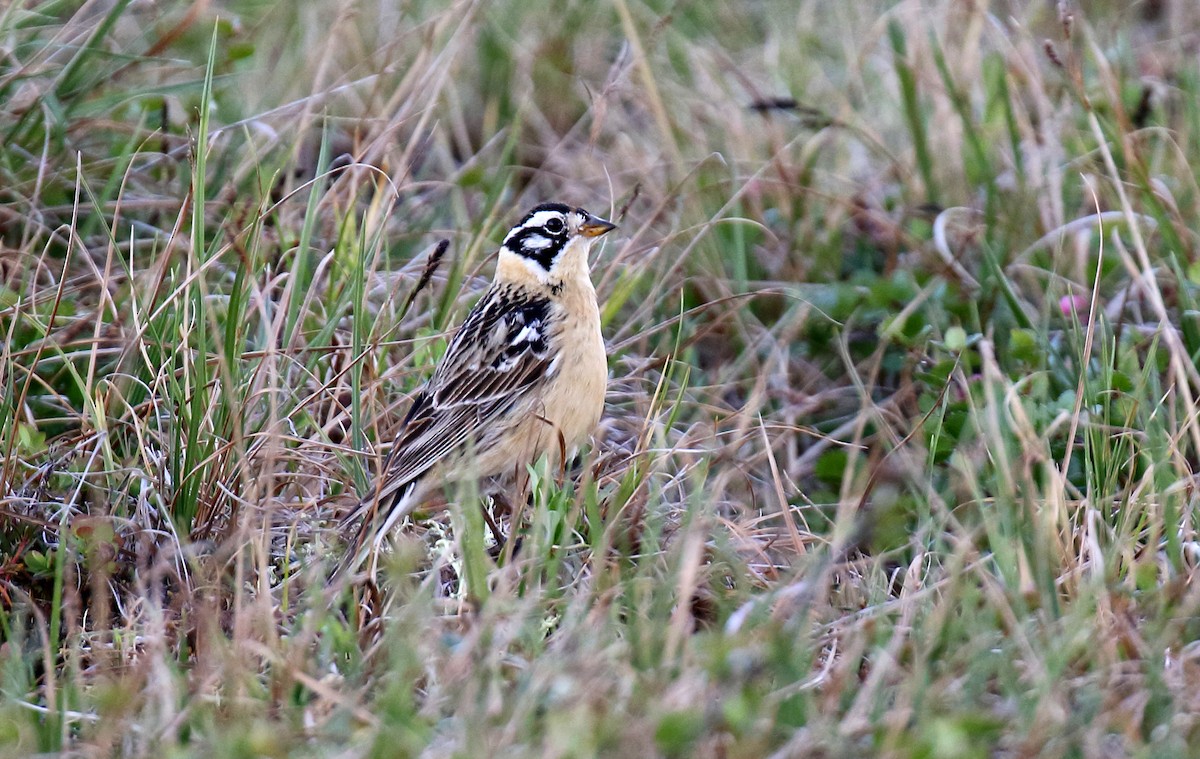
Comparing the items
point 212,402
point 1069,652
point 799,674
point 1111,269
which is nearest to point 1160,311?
point 1111,269

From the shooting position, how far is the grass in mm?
3111

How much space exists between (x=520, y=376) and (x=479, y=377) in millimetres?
138

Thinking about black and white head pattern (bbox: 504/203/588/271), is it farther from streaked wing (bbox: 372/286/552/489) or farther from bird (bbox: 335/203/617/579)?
streaked wing (bbox: 372/286/552/489)

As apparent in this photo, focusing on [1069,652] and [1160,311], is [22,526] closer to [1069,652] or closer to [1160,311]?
[1069,652]

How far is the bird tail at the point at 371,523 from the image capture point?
395cm

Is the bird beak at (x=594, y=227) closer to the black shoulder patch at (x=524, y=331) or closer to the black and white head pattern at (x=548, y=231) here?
the black and white head pattern at (x=548, y=231)

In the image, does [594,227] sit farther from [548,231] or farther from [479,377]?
[479,377]

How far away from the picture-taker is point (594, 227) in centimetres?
498

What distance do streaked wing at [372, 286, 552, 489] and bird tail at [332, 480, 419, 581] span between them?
10 cm

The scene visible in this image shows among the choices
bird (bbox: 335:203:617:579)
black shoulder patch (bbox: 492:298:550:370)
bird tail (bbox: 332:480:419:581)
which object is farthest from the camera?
black shoulder patch (bbox: 492:298:550:370)

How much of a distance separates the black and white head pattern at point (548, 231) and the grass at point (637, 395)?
414 millimetres

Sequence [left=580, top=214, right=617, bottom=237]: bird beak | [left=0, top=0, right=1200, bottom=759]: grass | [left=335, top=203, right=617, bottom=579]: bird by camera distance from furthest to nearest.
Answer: [left=580, top=214, right=617, bottom=237]: bird beak, [left=335, top=203, right=617, bottom=579]: bird, [left=0, top=0, right=1200, bottom=759]: grass

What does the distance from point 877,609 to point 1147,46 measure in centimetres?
529

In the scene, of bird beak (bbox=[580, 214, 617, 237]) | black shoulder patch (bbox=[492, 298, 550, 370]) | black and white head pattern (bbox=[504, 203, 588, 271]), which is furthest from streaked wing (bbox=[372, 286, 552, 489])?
bird beak (bbox=[580, 214, 617, 237])
